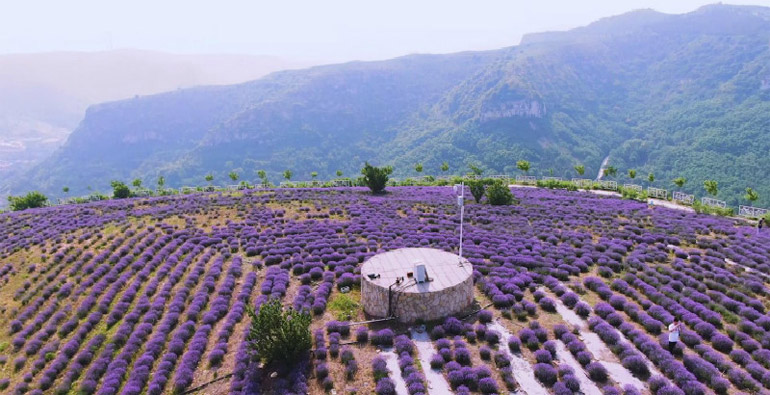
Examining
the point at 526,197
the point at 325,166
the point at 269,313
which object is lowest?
the point at 325,166

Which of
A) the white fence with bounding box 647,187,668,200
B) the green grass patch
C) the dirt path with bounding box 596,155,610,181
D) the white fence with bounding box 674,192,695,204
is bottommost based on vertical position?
the dirt path with bounding box 596,155,610,181

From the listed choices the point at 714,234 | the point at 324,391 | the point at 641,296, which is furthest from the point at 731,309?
the point at 324,391

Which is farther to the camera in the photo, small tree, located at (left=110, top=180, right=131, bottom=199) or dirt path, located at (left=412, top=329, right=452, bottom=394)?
small tree, located at (left=110, top=180, right=131, bottom=199)

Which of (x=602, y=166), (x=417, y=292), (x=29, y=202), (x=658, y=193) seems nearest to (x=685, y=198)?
(x=658, y=193)

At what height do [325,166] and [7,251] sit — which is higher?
[7,251]

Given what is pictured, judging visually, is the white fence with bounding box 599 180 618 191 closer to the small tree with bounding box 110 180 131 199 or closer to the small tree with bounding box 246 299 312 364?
the small tree with bounding box 246 299 312 364

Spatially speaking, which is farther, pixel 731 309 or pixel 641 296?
pixel 641 296

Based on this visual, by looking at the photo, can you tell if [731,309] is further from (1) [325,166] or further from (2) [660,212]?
(1) [325,166]

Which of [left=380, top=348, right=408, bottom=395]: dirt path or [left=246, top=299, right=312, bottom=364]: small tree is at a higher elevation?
[left=246, top=299, right=312, bottom=364]: small tree

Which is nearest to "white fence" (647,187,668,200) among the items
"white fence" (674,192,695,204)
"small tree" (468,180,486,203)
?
"white fence" (674,192,695,204)
